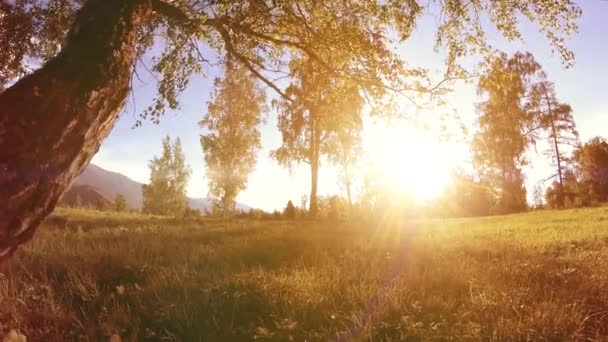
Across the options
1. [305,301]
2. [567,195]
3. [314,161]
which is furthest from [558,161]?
[305,301]

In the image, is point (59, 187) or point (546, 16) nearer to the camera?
point (59, 187)

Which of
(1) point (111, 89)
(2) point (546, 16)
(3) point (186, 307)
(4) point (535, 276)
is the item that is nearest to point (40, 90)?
(1) point (111, 89)

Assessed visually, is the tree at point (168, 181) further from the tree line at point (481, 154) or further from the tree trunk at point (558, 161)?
the tree trunk at point (558, 161)

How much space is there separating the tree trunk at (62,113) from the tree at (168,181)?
197 ft

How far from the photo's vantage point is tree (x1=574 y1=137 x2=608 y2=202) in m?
42.1

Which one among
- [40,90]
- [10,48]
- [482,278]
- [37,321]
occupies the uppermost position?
[10,48]

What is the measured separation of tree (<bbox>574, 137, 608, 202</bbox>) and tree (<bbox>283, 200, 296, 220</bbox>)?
3148 centimetres

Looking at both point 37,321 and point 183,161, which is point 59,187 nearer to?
point 37,321

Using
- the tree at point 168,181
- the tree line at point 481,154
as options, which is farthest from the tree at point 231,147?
the tree at point 168,181

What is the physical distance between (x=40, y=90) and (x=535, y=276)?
659 cm

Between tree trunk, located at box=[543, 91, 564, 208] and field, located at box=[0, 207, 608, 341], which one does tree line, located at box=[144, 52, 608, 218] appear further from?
field, located at box=[0, 207, 608, 341]

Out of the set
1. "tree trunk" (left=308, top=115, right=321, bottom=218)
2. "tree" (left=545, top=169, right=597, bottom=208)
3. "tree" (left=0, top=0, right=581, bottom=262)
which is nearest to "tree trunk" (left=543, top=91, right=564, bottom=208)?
"tree" (left=545, top=169, right=597, bottom=208)

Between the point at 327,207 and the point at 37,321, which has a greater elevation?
the point at 327,207

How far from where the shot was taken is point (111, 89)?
5.01 metres
